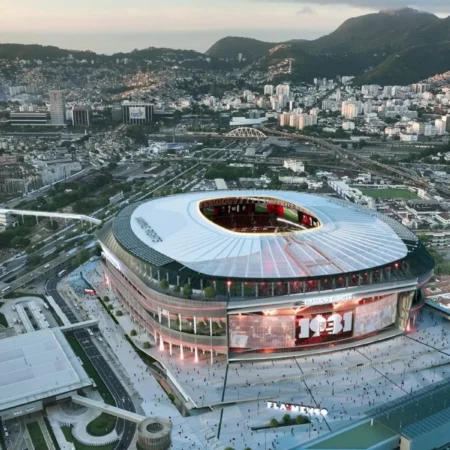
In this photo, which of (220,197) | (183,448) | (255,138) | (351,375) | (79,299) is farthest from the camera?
(255,138)

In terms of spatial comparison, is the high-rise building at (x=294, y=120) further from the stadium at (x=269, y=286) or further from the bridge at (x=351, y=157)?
the stadium at (x=269, y=286)

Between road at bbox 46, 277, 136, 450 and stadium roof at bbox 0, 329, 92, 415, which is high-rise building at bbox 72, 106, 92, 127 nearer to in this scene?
road at bbox 46, 277, 136, 450

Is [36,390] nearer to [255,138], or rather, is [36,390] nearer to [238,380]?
[238,380]

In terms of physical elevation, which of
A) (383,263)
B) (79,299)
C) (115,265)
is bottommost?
(79,299)

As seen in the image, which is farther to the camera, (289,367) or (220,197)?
(220,197)

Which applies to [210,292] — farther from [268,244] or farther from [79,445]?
[79,445]

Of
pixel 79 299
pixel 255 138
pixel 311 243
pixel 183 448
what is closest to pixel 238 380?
pixel 183 448
